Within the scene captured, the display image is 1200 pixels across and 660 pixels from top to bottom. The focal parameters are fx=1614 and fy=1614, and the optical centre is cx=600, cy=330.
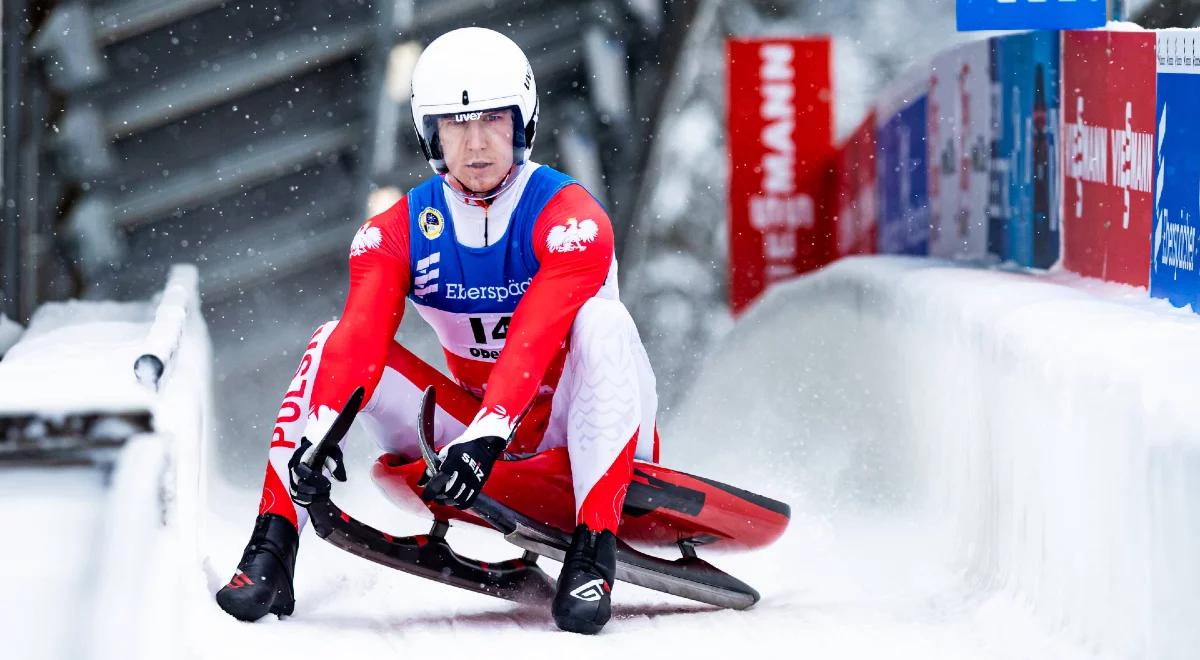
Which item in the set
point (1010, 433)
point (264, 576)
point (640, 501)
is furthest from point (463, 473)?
point (1010, 433)

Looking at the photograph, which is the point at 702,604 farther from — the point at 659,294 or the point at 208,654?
the point at 659,294

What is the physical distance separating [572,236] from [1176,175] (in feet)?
4.60

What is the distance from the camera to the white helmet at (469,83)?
337cm

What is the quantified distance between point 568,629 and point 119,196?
553 centimetres

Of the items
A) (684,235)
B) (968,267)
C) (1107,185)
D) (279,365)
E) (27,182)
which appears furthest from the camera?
(684,235)

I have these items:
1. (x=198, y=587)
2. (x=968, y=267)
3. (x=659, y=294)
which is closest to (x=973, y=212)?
(x=968, y=267)

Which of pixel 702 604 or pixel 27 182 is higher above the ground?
pixel 27 182

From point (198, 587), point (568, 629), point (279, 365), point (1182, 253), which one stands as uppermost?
point (1182, 253)

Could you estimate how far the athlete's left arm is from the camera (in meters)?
3.16

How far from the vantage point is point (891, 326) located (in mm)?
5254

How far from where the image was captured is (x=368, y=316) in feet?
11.0

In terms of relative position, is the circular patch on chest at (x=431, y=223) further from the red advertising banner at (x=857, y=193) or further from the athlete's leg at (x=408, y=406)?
the red advertising banner at (x=857, y=193)

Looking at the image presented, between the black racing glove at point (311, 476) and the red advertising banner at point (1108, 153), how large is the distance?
203cm

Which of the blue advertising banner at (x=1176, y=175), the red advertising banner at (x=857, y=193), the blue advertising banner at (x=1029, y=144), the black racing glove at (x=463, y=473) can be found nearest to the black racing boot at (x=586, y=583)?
the black racing glove at (x=463, y=473)
